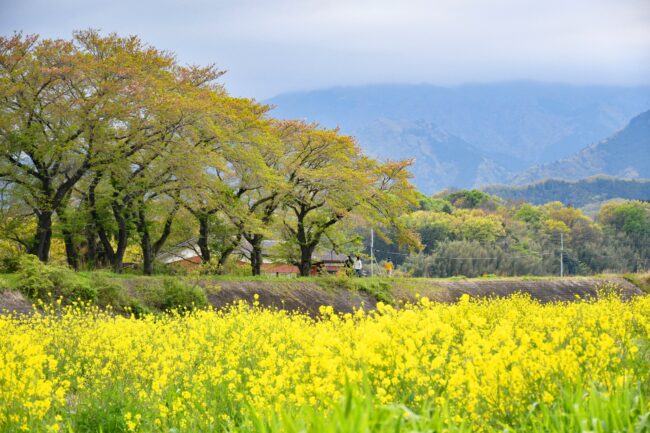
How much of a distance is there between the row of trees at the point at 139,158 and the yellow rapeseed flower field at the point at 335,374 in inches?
537

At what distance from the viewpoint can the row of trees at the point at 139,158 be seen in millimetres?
23203

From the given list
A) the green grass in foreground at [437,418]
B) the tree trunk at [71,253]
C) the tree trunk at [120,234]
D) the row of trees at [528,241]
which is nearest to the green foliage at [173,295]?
the tree trunk at [120,234]

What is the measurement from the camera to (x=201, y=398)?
7543 mm

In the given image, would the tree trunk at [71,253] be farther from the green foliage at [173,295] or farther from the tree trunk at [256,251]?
the tree trunk at [256,251]

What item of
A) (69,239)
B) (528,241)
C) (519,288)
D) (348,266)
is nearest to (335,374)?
(69,239)

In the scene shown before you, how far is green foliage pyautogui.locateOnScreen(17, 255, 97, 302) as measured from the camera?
65.3ft

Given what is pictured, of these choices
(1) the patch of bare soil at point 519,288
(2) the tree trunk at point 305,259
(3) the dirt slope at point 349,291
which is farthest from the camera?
(2) the tree trunk at point 305,259

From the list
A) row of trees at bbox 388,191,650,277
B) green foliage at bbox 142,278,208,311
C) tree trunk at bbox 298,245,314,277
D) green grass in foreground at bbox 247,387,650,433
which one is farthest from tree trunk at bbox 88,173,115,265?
row of trees at bbox 388,191,650,277

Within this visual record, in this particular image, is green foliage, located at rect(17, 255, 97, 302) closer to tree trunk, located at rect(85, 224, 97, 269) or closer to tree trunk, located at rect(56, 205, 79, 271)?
tree trunk, located at rect(56, 205, 79, 271)

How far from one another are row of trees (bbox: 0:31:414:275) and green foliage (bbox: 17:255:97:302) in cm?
401

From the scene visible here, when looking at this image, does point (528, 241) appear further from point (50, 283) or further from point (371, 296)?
point (50, 283)

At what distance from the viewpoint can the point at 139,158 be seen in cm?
2564

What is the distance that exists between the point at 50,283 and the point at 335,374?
15678 millimetres

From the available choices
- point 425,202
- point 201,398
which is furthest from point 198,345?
point 425,202
